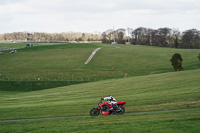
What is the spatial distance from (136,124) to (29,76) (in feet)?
222

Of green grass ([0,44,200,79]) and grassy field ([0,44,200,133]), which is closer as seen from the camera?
grassy field ([0,44,200,133])

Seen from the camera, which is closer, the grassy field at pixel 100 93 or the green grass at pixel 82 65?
the grassy field at pixel 100 93

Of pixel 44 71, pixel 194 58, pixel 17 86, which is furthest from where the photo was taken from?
pixel 194 58

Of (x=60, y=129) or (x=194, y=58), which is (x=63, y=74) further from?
(x=60, y=129)

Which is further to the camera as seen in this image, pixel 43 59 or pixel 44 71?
pixel 43 59

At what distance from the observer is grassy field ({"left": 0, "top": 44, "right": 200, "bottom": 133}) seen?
1817cm

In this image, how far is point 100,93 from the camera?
42.7 metres

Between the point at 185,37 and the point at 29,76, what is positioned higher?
the point at 185,37

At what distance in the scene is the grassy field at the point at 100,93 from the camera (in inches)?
715

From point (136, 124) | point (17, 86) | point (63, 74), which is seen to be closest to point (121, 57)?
point (63, 74)

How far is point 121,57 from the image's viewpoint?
116062 mm

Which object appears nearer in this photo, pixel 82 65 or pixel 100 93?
pixel 100 93

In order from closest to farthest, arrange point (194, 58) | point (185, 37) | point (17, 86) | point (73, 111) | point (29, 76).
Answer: point (73, 111), point (17, 86), point (29, 76), point (194, 58), point (185, 37)

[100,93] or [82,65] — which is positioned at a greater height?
[100,93]
